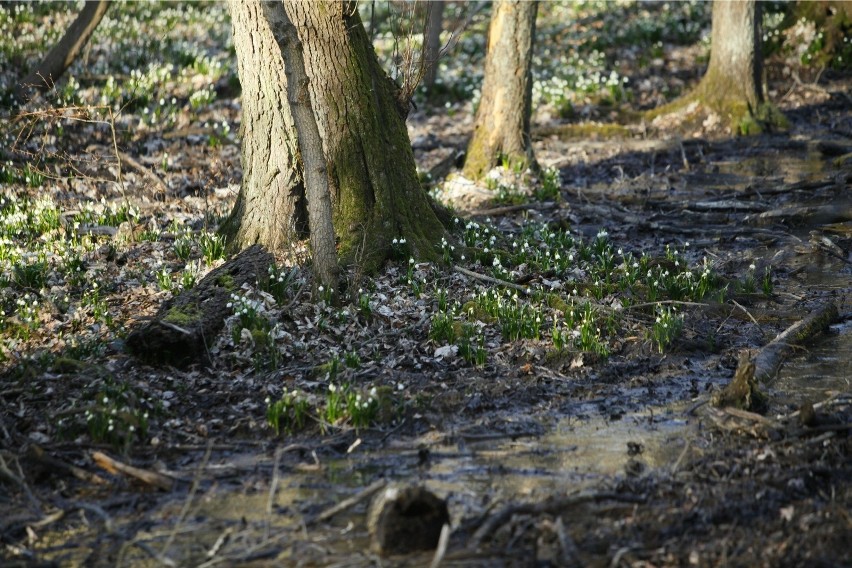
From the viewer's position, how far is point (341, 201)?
820 cm

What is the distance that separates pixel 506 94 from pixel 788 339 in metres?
6.05

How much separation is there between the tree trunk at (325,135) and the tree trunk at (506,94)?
3950mm

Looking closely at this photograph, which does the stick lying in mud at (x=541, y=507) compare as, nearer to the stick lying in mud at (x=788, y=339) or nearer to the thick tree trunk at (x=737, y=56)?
the stick lying in mud at (x=788, y=339)

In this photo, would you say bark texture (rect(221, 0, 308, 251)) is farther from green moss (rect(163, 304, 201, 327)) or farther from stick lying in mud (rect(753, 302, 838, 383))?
stick lying in mud (rect(753, 302, 838, 383))

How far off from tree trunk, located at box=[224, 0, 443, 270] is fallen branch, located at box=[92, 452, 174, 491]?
326 centimetres

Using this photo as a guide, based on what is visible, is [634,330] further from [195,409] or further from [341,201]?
[195,409]

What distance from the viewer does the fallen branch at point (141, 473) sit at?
5.04 m

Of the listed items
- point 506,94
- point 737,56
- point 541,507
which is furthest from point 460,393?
point 737,56

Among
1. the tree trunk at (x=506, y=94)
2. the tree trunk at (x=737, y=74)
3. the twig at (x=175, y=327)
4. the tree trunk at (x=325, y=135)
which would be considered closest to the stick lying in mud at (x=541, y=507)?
the twig at (x=175, y=327)

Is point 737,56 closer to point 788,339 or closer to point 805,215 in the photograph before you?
Result: point 805,215

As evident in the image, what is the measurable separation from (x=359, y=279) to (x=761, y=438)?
3566 millimetres

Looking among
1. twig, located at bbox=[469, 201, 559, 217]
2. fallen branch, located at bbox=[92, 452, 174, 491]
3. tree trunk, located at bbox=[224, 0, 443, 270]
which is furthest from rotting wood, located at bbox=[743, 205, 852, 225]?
fallen branch, located at bbox=[92, 452, 174, 491]

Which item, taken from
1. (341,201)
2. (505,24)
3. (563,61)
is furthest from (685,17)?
(341,201)

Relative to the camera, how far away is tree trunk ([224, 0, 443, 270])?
805 centimetres
